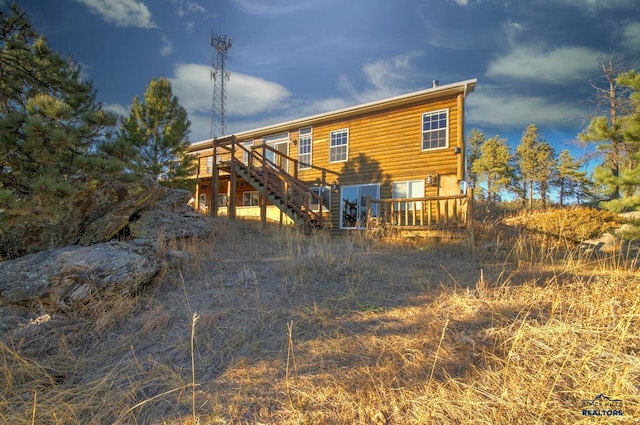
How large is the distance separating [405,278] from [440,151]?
310 inches

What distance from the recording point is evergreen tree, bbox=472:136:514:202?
29.0m

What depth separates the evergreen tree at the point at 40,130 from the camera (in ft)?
11.4

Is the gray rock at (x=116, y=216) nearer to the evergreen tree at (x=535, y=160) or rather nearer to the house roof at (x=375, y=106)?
the house roof at (x=375, y=106)

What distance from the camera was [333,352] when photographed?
279 cm

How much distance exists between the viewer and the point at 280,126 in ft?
52.2

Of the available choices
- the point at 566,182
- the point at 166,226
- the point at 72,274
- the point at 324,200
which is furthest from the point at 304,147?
the point at 566,182

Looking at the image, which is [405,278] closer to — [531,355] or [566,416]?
[531,355]

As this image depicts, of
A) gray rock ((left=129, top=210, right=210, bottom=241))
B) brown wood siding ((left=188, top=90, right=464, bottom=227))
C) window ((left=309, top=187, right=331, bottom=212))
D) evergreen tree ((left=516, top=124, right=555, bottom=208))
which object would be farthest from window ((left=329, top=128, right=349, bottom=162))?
evergreen tree ((left=516, top=124, right=555, bottom=208))

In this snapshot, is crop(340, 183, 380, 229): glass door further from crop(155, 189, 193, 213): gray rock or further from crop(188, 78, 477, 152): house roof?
crop(155, 189, 193, 213): gray rock

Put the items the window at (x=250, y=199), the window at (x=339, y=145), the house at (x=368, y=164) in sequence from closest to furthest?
the house at (x=368, y=164) → the window at (x=339, y=145) → the window at (x=250, y=199)

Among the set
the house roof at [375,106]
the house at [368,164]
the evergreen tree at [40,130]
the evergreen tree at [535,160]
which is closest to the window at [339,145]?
the house at [368,164]

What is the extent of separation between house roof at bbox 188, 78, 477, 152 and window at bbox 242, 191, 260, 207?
10.4 ft

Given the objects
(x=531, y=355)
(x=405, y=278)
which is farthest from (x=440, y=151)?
(x=531, y=355)

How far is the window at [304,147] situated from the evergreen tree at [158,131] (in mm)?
5164
